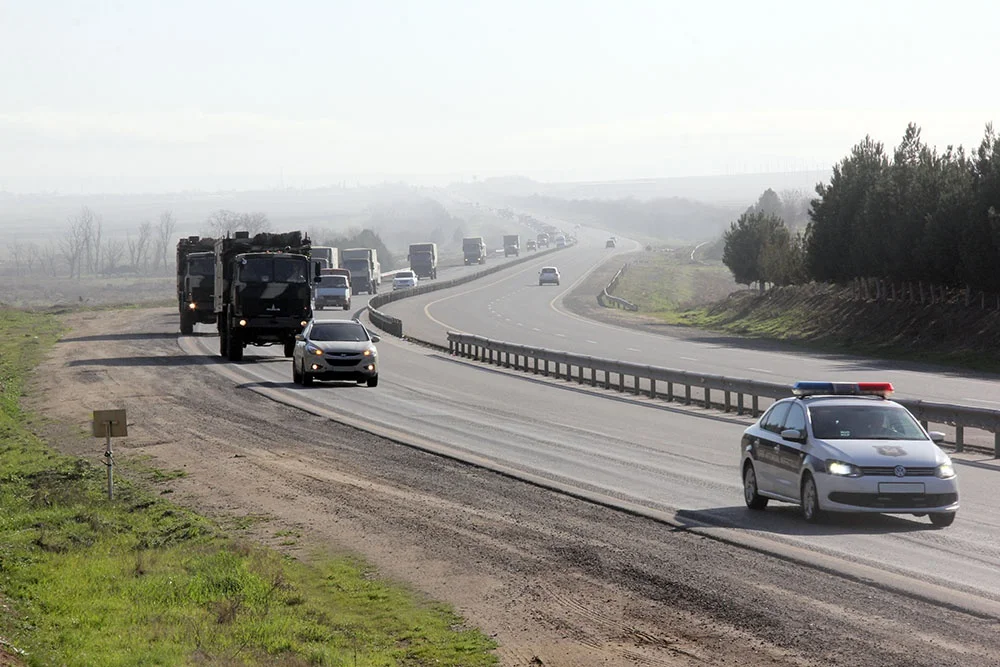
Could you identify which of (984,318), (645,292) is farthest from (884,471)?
(645,292)

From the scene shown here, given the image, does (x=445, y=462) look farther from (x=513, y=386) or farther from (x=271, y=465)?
(x=513, y=386)

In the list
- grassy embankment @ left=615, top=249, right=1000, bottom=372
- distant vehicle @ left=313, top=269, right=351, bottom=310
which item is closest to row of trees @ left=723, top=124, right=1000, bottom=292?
grassy embankment @ left=615, top=249, right=1000, bottom=372

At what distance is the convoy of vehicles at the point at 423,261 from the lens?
130 metres

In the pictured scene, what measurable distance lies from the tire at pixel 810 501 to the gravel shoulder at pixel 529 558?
1.57 m

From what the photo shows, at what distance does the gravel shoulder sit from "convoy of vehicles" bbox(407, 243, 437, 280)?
330ft

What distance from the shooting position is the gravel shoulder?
35.0 ft

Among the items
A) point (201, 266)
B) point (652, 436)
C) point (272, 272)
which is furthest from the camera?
point (201, 266)

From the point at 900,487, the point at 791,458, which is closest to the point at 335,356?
the point at 791,458

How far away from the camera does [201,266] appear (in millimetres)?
55562

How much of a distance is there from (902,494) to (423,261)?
116m

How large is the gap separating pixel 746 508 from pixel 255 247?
29.6 meters

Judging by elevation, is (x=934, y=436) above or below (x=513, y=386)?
above

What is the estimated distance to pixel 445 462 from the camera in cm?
2289

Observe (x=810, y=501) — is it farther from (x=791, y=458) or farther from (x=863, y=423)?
(x=863, y=423)
